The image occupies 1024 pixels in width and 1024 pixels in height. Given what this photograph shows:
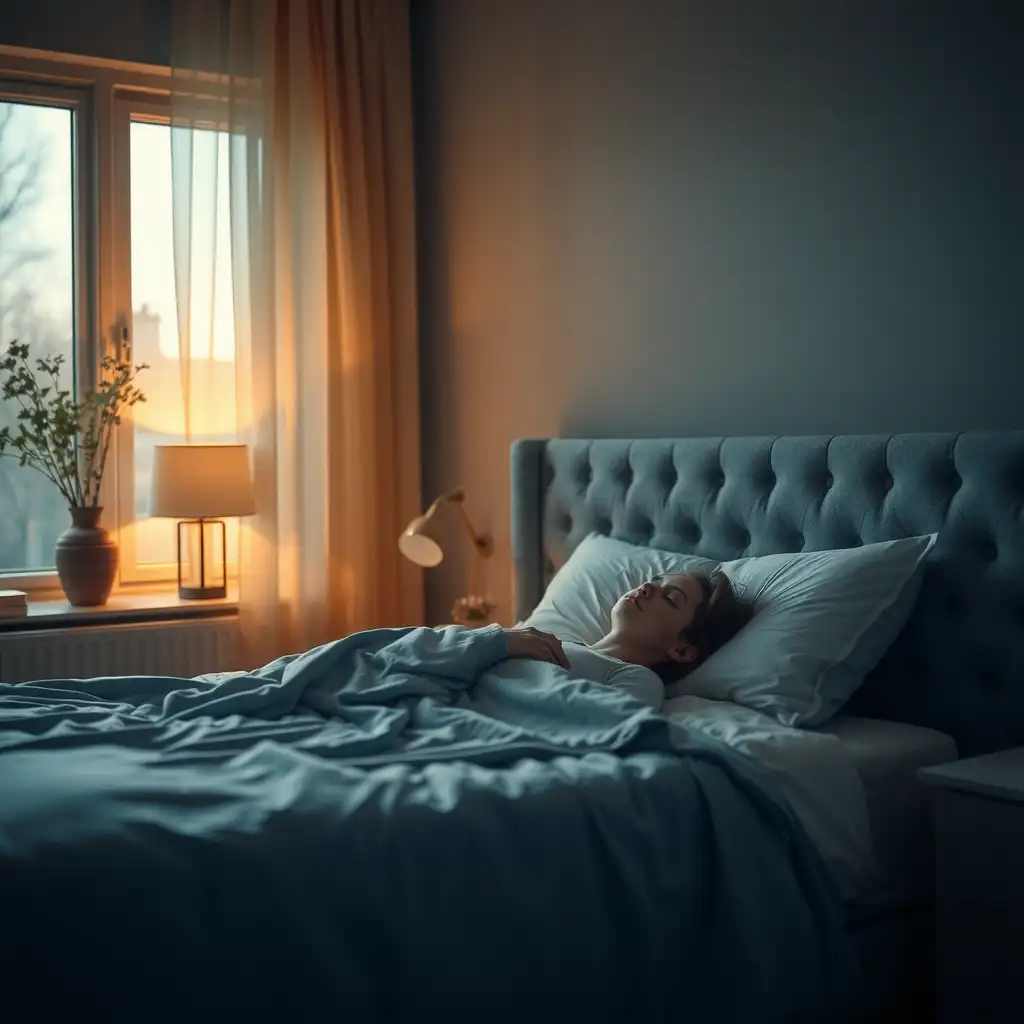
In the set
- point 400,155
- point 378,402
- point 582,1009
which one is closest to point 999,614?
point 582,1009

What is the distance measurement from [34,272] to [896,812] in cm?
338

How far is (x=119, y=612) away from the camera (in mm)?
4027

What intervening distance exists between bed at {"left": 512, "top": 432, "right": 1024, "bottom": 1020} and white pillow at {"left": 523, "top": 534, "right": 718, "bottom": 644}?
12 centimetres

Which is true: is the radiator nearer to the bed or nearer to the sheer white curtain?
the sheer white curtain

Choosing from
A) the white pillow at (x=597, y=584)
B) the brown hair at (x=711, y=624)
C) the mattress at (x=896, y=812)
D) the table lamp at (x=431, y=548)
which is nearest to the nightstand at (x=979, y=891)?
the mattress at (x=896, y=812)

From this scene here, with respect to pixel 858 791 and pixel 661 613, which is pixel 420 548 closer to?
pixel 661 613

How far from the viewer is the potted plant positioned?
13.3ft

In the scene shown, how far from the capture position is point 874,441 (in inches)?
106

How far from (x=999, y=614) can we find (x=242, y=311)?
108 inches

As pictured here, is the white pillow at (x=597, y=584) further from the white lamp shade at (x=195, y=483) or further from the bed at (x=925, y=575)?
the white lamp shade at (x=195, y=483)

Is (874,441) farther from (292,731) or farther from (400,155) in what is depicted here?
(400,155)

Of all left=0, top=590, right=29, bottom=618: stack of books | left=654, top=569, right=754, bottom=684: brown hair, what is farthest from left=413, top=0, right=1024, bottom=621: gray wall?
left=0, top=590, right=29, bottom=618: stack of books

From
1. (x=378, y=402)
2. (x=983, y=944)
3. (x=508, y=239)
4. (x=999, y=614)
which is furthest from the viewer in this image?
(x=378, y=402)

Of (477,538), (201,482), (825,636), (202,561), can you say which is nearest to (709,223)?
(825,636)
